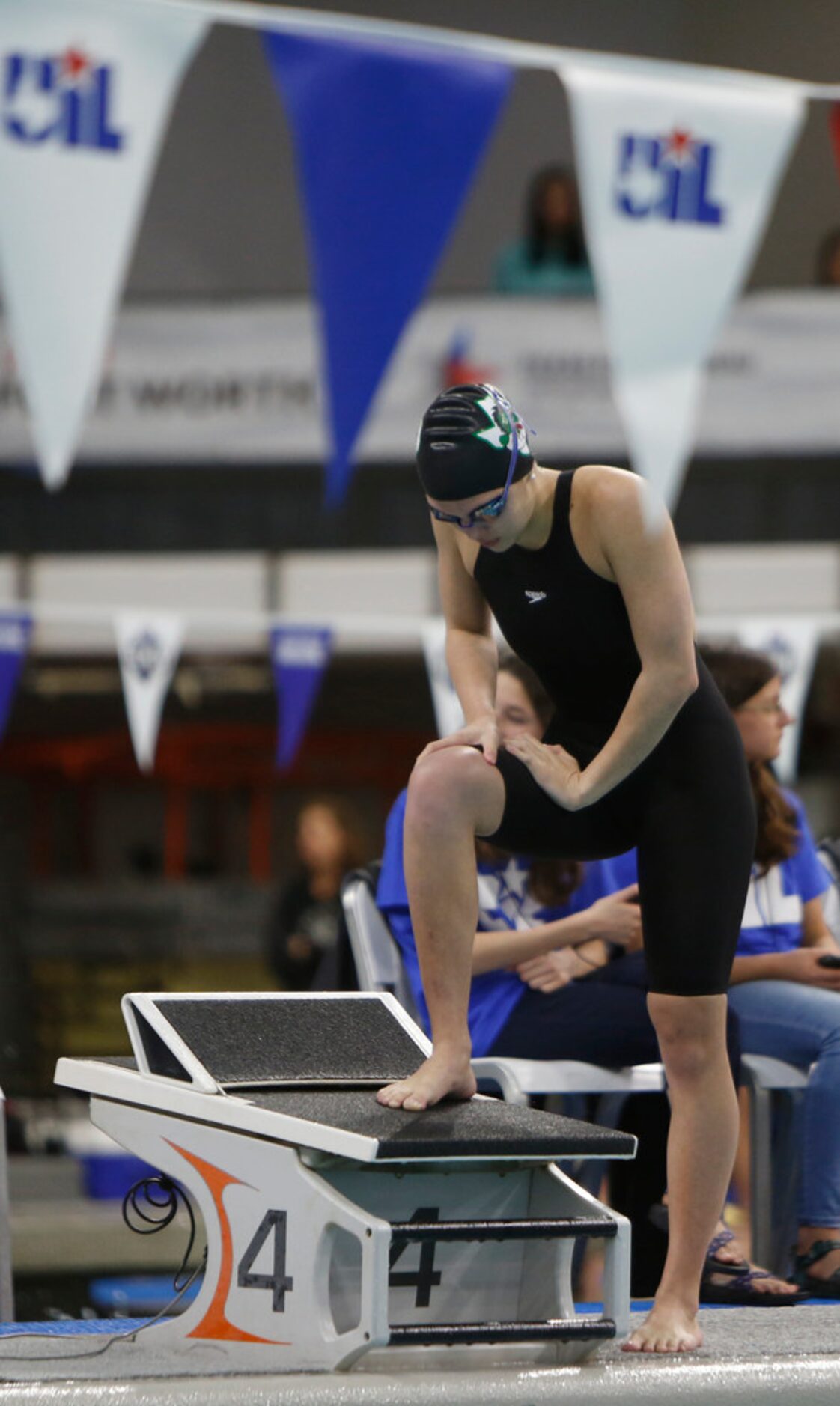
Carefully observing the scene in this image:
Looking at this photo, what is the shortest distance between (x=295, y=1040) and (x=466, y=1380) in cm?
64

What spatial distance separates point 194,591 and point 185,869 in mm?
3765

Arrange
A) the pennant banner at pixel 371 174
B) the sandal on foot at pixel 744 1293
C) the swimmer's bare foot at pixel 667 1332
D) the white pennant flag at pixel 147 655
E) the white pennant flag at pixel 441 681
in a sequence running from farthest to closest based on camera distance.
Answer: the white pennant flag at pixel 147 655, the white pennant flag at pixel 441 681, the pennant banner at pixel 371 174, the sandal on foot at pixel 744 1293, the swimmer's bare foot at pixel 667 1332

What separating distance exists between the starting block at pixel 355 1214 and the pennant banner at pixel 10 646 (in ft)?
14.2

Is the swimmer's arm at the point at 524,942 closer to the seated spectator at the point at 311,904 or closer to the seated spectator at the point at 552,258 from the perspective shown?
the seated spectator at the point at 311,904

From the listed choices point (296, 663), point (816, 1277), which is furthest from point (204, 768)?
point (816, 1277)

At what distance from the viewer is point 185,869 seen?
41.5 ft

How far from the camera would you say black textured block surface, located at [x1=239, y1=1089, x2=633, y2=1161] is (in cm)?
198

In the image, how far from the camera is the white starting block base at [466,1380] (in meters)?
1.91

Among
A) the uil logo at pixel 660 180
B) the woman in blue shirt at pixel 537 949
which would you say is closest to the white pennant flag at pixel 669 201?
the uil logo at pixel 660 180

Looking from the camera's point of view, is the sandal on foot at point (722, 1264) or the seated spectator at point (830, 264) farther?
the seated spectator at point (830, 264)

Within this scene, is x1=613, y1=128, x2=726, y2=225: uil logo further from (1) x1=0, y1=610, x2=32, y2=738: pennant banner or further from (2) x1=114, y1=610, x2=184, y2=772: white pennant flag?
(1) x1=0, y1=610, x2=32, y2=738: pennant banner

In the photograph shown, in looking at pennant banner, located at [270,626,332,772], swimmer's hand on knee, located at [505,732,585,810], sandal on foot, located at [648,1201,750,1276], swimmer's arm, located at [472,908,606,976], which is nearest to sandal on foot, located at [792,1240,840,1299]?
sandal on foot, located at [648,1201,750,1276]

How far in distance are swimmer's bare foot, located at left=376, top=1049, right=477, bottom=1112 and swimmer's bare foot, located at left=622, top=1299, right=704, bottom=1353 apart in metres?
0.36

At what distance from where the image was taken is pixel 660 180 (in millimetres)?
3299
